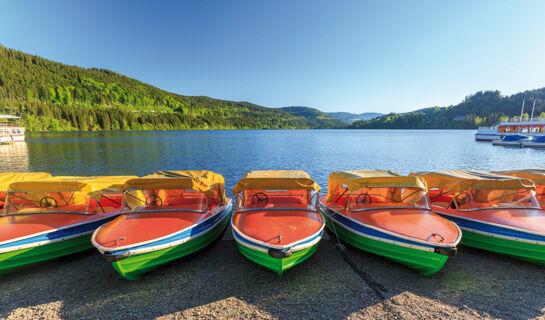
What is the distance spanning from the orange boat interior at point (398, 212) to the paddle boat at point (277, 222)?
3.64 feet

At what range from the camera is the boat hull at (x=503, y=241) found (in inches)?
208

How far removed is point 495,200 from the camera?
22.0 ft

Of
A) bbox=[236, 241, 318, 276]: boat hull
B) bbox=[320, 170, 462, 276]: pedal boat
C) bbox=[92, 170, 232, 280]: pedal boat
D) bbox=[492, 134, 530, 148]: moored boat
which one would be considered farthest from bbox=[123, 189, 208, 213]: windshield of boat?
bbox=[492, 134, 530, 148]: moored boat

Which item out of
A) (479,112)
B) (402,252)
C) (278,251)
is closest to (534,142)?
(402,252)

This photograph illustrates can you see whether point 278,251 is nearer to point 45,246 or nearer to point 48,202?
point 45,246

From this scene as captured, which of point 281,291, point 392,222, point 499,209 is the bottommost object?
point 281,291

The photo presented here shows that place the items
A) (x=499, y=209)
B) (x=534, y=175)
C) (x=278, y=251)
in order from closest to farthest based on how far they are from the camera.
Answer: (x=278, y=251), (x=499, y=209), (x=534, y=175)

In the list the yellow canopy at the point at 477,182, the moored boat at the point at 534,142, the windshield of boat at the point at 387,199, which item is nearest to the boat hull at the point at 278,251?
the windshield of boat at the point at 387,199

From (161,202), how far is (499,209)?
10008 mm

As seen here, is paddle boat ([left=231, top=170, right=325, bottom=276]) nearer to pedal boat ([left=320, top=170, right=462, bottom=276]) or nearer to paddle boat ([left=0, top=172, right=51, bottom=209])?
pedal boat ([left=320, top=170, right=462, bottom=276])

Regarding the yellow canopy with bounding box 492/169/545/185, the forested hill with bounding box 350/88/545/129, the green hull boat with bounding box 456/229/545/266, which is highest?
the forested hill with bounding box 350/88/545/129

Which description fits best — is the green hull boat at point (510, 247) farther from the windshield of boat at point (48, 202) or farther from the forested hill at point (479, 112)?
the forested hill at point (479, 112)

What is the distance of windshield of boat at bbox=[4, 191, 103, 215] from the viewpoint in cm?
632

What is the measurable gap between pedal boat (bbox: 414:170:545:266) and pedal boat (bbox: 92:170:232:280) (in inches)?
282
